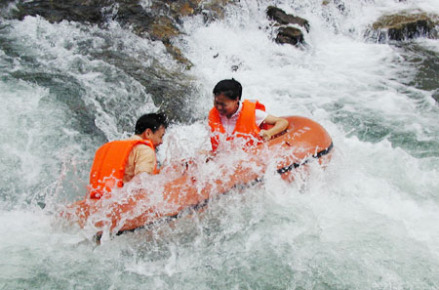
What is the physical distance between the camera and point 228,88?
4492mm

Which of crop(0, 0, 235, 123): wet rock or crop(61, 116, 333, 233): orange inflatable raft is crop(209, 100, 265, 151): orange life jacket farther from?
crop(0, 0, 235, 123): wet rock

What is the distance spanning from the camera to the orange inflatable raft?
3836 mm

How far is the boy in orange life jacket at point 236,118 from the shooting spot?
454 centimetres

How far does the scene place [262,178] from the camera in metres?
4.36

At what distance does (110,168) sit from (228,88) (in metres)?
1.44

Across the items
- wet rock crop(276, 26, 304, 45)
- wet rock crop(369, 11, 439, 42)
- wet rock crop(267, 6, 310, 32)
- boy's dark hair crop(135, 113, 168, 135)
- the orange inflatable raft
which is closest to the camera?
the orange inflatable raft

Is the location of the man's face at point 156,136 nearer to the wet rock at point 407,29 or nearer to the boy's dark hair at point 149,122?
the boy's dark hair at point 149,122

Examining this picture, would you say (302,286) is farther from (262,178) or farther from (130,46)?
(130,46)

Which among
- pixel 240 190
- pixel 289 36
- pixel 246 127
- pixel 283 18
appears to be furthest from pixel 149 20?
pixel 240 190

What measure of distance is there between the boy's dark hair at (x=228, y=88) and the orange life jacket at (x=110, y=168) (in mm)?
992


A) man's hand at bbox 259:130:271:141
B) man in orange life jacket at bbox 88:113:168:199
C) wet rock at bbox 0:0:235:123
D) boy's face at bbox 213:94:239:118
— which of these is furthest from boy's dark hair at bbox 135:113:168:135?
wet rock at bbox 0:0:235:123

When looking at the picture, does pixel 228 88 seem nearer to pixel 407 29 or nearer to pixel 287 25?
pixel 287 25

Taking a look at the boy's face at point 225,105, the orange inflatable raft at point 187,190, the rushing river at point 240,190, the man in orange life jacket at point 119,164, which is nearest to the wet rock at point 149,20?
the rushing river at point 240,190

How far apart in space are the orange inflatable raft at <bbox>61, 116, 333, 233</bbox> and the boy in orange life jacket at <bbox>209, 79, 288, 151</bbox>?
198 mm
